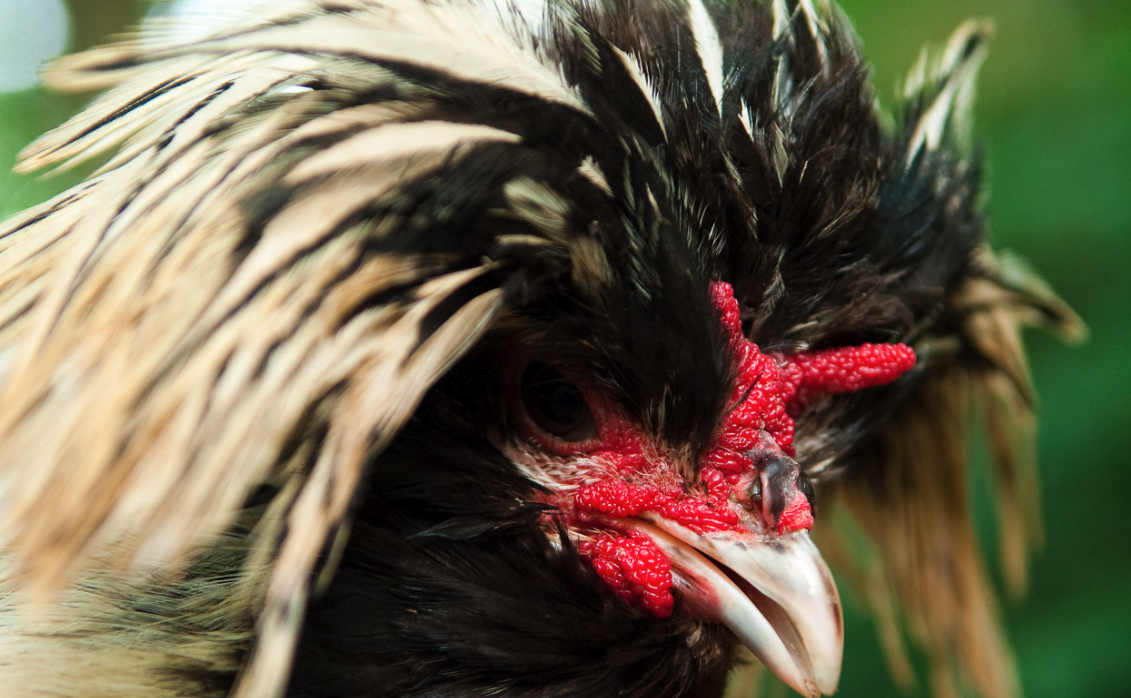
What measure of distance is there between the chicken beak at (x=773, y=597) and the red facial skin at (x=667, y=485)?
0.07ft

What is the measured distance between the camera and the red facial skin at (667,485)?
47.6 inches

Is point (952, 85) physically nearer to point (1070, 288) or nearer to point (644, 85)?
point (644, 85)

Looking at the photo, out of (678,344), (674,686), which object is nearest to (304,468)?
(678,344)

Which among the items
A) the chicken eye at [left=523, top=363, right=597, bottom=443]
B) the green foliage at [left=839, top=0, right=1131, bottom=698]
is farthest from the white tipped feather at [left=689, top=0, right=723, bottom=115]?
the green foliage at [left=839, top=0, right=1131, bottom=698]

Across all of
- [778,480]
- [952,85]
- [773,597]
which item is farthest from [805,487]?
[952,85]

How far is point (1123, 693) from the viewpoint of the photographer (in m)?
2.49

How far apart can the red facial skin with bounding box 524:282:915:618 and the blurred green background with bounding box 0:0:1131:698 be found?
1.68 metres

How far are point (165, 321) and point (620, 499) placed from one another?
63 cm

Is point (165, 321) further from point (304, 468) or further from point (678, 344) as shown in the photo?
point (678, 344)

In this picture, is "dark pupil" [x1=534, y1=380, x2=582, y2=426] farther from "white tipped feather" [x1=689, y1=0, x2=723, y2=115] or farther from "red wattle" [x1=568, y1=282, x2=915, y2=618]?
"white tipped feather" [x1=689, y1=0, x2=723, y2=115]

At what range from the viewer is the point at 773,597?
115cm

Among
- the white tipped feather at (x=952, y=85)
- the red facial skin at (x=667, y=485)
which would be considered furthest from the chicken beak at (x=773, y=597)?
the white tipped feather at (x=952, y=85)

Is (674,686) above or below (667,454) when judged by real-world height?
below

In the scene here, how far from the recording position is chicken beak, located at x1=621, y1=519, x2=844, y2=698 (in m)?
1.13
